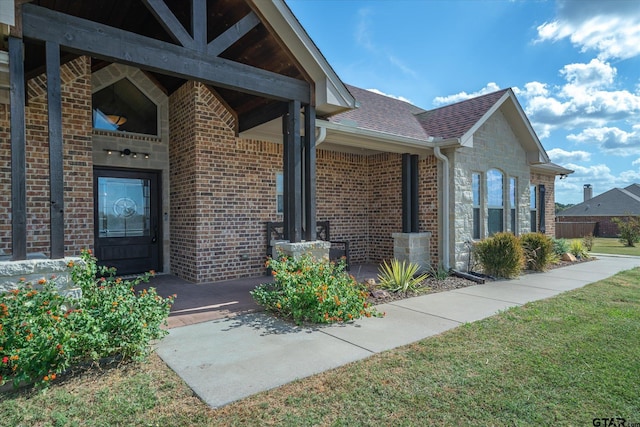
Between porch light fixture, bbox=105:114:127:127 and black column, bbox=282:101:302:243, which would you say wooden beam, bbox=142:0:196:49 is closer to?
black column, bbox=282:101:302:243

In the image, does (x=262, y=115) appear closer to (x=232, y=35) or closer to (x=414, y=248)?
(x=232, y=35)

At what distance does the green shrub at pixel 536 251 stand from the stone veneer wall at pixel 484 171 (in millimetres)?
880

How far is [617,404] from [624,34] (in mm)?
12838

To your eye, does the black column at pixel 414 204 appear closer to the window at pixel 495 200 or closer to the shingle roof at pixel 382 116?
the shingle roof at pixel 382 116

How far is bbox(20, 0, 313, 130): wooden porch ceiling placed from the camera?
17.4 feet

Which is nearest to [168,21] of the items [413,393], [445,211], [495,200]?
[413,393]

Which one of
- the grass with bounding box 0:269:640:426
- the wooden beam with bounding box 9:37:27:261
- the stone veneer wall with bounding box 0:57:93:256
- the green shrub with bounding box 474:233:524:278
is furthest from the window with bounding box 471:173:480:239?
the wooden beam with bounding box 9:37:27:261

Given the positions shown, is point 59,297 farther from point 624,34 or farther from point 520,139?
point 624,34

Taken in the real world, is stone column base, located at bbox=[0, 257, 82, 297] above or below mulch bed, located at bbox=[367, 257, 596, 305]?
above

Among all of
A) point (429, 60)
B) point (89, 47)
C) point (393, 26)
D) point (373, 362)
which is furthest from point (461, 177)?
point (89, 47)

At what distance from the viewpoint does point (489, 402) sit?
2750 mm

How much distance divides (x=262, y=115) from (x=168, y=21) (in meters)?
2.49

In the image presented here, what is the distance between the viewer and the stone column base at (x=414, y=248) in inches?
331

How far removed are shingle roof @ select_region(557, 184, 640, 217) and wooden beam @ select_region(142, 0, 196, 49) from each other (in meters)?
35.8
